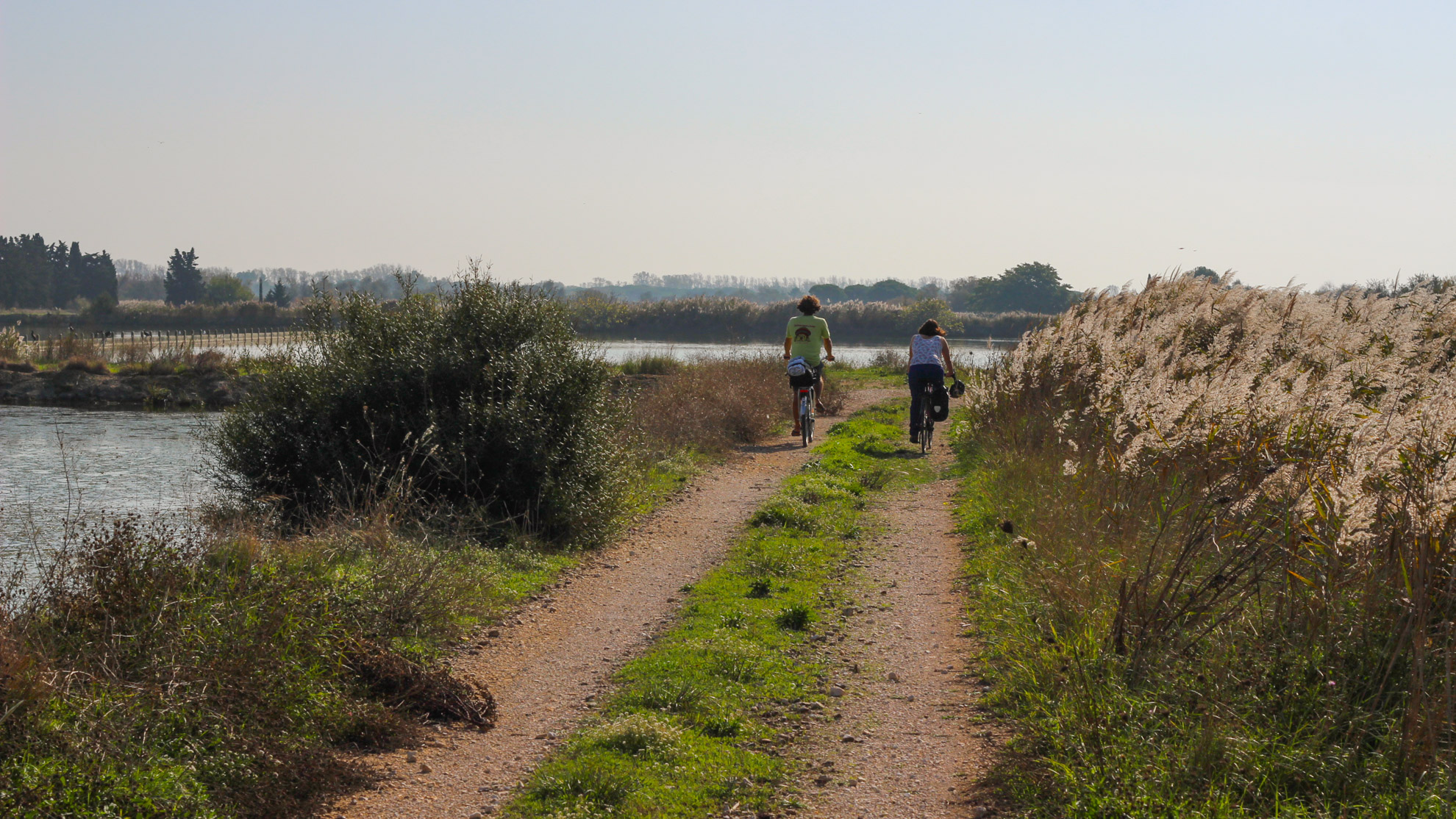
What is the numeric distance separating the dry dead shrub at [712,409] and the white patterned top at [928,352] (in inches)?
133

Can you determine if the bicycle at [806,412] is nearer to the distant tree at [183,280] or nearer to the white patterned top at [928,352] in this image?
the white patterned top at [928,352]

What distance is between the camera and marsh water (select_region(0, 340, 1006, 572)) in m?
10.3

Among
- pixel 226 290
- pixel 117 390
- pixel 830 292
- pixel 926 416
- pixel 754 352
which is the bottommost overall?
pixel 117 390

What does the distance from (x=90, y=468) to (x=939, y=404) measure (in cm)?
1493

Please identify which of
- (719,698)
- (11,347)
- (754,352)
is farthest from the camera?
(11,347)

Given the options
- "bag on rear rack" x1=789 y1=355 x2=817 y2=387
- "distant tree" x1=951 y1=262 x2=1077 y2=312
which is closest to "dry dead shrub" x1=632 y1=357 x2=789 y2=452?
"bag on rear rack" x1=789 y1=355 x2=817 y2=387

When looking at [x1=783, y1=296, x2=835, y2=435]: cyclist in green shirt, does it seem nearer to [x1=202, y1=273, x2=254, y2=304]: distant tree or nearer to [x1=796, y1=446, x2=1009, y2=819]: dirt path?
[x1=796, y1=446, x2=1009, y2=819]: dirt path

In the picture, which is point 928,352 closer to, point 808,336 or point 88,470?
point 808,336

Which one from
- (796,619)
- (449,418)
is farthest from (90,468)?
(796,619)

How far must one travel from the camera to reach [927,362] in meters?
14.1

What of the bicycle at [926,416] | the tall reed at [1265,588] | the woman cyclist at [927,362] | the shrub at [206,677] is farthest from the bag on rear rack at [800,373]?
the shrub at [206,677]

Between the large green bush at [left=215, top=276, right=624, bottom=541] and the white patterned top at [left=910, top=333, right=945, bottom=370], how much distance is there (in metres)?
4.91

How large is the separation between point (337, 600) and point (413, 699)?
90 centimetres

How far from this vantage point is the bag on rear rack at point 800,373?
14703 mm
